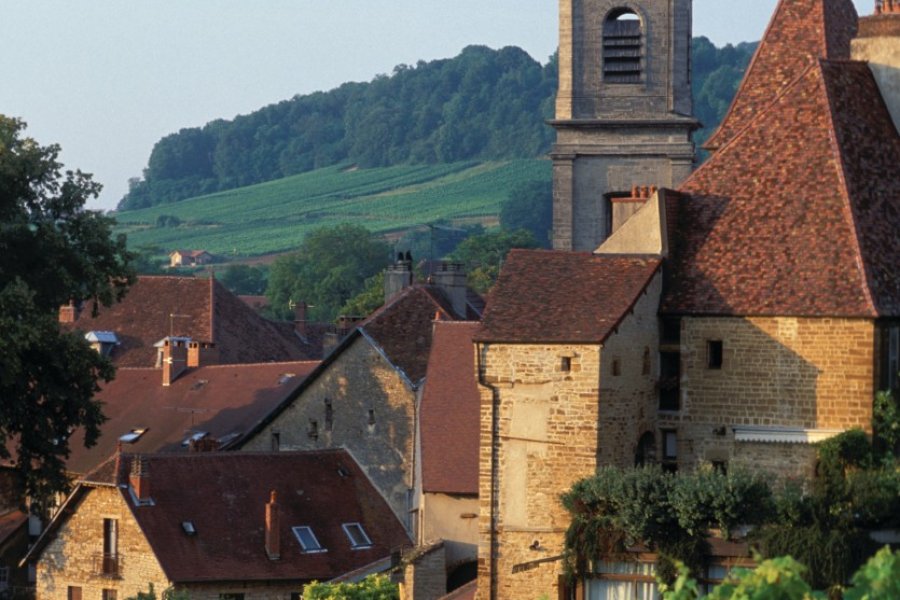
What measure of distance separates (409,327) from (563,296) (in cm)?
2002

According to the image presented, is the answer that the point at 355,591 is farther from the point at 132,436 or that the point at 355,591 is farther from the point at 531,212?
the point at 531,212

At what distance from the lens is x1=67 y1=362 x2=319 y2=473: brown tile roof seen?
61188 mm

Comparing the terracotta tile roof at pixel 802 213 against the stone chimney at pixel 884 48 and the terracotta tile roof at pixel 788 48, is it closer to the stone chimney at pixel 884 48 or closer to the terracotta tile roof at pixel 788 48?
the stone chimney at pixel 884 48

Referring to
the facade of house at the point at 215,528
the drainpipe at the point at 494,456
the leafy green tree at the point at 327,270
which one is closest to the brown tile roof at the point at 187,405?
the facade of house at the point at 215,528

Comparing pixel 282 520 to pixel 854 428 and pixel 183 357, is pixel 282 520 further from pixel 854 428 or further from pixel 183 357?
pixel 854 428

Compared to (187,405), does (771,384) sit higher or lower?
higher

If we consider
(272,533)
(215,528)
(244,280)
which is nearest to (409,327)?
(272,533)

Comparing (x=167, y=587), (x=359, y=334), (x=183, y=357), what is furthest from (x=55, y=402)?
(x=183, y=357)

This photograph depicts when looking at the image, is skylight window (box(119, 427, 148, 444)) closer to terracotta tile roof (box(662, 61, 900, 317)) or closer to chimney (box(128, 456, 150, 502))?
chimney (box(128, 456, 150, 502))

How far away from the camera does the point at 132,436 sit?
204ft

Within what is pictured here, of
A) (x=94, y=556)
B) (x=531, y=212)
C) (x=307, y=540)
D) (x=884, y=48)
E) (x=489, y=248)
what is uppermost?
(x=531, y=212)

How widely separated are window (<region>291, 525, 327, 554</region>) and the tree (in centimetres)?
486

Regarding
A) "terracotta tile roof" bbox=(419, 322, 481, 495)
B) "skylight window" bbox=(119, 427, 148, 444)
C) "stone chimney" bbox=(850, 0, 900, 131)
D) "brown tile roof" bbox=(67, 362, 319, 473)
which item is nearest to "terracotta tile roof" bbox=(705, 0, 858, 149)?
"stone chimney" bbox=(850, 0, 900, 131)

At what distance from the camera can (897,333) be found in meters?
35.5
